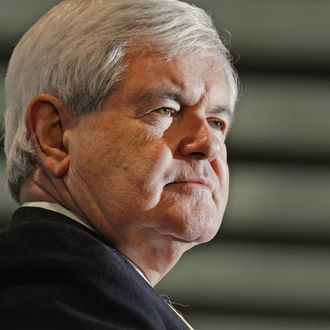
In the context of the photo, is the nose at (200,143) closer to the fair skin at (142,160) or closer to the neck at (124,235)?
the fair skin at (142,160)

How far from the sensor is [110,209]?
1.35m

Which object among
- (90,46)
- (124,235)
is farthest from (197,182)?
(90,46)

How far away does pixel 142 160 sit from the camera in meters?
1.34

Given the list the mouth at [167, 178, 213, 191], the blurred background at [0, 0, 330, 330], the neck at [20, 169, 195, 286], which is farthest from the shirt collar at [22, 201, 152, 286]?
the blurred background at [0, 0, 330, 330]

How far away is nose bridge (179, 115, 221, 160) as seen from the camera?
136 centimetres

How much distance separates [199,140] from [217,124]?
0.10 meters

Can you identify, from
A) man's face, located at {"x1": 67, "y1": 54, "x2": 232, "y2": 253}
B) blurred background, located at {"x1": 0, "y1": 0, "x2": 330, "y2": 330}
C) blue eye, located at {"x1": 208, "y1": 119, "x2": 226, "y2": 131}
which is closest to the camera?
man's face, located at {"x1": 67, "y1": 54, "x2": 232, "y2": 253}

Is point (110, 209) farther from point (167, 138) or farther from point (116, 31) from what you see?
point (116, 31)

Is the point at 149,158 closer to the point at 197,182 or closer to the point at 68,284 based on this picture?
the point at 197,182

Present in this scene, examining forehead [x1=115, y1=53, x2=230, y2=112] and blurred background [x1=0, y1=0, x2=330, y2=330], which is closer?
forehead [x1=115, y1=53, x2=230, y2=112]

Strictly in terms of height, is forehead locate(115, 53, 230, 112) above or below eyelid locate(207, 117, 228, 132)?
above

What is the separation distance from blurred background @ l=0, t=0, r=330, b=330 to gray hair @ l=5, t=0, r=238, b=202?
795 millimetres

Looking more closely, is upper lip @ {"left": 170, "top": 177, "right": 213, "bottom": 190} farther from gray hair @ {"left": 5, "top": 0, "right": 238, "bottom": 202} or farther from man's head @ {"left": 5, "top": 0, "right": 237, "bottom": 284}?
gray hair @ {"left": 5, "top": 0, "right": 238, "bottom": 202}

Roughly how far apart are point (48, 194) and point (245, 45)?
94cm
